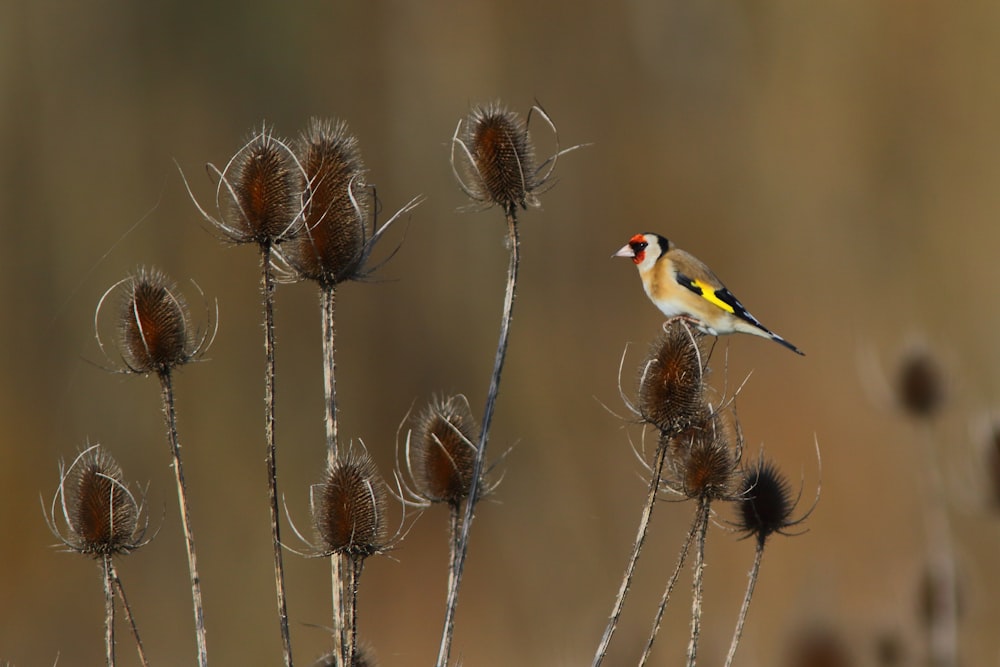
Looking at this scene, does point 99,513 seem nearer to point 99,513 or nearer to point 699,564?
point 99,513

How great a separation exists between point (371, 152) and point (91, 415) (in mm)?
5695

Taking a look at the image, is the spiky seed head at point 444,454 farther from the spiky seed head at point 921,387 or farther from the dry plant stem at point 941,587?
the spiky seed head at point 921,387

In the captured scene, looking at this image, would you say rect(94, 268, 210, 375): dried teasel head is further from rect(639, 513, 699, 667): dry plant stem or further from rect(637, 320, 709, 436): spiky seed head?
rect(639, 513, 699, 667): dry plant stem

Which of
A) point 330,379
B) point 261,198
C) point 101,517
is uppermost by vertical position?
point 261,198

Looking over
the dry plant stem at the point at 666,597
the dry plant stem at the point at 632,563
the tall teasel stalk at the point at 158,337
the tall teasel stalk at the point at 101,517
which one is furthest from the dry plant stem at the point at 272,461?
the dry plant stem at the point at 666,597

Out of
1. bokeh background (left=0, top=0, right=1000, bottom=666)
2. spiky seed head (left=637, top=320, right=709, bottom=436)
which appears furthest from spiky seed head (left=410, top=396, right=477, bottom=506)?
bokeh background (left=0, top=0, right=1000, bottom=666)

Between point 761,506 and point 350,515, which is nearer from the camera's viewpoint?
point 350,515

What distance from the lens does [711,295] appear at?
20.4 ft

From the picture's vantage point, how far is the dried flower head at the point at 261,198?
3762 millimetres

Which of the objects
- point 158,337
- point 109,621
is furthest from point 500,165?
point 109,621

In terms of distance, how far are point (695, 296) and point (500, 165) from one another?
2414 millimetres

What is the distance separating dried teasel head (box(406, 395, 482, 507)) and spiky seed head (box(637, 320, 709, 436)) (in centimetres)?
67

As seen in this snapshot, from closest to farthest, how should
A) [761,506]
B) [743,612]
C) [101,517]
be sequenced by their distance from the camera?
[101,517]
[743,612]
[761,506]

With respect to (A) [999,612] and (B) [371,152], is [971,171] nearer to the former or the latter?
(A) [999,612]
